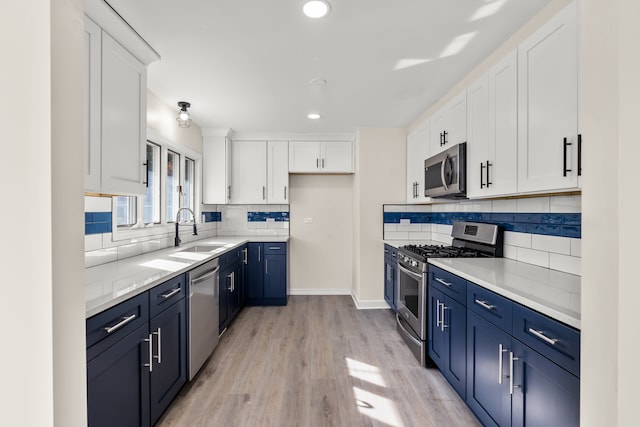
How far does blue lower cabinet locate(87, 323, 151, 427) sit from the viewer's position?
1197mm

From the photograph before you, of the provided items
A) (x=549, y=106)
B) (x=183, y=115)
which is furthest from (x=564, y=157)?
(x=183, y=115)

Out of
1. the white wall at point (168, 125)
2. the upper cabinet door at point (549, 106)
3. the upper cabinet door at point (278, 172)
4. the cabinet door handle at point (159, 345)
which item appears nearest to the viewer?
the upper cabinet door at point (549, 106)

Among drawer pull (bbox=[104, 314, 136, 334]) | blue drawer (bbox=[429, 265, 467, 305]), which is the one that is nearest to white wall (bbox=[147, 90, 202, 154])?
drawer pull (bbox=[104, 314, 136, 334])

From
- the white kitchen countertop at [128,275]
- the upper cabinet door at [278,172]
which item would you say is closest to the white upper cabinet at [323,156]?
the upper cabinet door at [278,172]

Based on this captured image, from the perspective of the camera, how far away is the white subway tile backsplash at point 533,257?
1955mm

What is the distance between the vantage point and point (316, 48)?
2.03 meters

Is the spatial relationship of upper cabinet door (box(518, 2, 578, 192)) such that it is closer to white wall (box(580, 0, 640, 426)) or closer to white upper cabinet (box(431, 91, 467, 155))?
white upper cabinet (box(431, 91, 467, 155))

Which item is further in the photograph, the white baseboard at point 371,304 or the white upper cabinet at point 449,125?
the white baseboard at point 371,304

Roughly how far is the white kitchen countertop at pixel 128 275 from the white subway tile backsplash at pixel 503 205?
244cm

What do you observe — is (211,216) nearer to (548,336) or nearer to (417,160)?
(417,160)

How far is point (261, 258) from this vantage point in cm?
400

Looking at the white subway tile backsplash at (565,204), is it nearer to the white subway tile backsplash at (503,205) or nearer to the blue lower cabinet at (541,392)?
the white subway tile backsplash at (503,205)

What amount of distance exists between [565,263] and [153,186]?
11.6 feet

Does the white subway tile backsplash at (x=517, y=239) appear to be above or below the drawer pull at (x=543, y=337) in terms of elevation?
above
